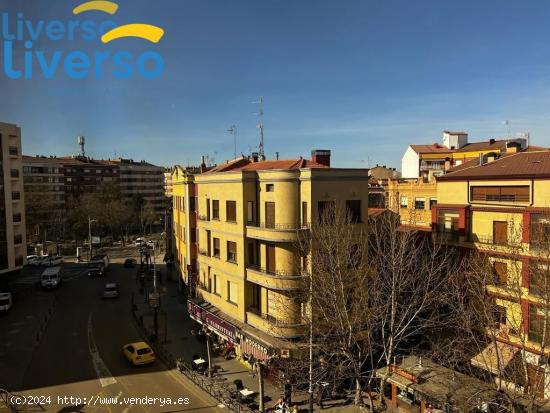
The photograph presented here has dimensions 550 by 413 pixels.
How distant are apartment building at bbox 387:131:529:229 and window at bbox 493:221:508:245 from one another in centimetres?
835

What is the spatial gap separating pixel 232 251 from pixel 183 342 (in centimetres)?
932

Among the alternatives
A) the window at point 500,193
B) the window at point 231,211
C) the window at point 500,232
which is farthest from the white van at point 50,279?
the window at point 500,232

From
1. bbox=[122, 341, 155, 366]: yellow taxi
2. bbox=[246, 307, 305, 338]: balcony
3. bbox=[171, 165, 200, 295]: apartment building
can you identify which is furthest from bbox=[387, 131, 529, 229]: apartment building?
bbox=[122, 341, 155, 366]: yellow taxi

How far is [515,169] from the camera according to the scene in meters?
26.8

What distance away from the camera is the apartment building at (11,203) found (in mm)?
46469

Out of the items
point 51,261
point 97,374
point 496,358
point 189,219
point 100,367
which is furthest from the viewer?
point 51,261

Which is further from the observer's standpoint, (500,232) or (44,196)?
(44,196)

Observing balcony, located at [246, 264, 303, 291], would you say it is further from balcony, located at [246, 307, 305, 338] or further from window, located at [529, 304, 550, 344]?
window, located at [529, 304, 550, 344]

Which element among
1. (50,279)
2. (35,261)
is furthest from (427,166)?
(35,261)

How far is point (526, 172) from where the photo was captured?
2542cm

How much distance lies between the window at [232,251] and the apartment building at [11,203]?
31.0m

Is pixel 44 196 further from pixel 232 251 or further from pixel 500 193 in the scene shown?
pixel 500 193

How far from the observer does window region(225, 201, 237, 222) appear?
2903 cm

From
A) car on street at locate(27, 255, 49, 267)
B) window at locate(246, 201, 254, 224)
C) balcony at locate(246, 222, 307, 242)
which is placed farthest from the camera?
car on street at locate(27, 255, 49, 267)
